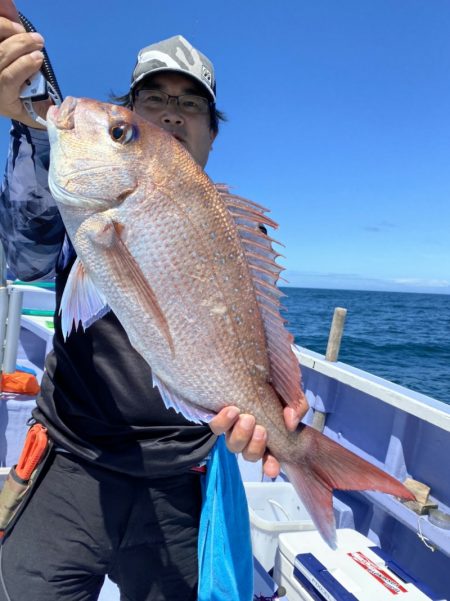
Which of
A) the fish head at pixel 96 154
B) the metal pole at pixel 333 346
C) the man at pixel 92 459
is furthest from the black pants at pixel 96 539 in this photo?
the metal pole at pixel 333 346

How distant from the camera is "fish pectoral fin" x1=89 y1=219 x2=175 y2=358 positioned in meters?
1.51

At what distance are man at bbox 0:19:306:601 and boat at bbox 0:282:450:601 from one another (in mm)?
923

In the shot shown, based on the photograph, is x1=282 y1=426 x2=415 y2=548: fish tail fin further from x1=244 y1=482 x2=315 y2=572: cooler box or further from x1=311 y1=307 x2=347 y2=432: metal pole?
x1=311 y1=307 x2=347 y2=432: metal pole

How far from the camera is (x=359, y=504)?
3768 mm

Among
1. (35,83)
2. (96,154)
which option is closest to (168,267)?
(96,154)

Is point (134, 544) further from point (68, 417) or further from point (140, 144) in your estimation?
point (140, 144)

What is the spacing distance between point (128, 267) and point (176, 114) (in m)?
1.10

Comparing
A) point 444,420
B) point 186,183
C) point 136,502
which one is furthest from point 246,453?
point 444,420

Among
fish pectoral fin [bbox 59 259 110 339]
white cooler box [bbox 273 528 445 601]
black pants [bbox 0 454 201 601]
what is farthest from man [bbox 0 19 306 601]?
white cooler box [bbox 273 528 445 601]

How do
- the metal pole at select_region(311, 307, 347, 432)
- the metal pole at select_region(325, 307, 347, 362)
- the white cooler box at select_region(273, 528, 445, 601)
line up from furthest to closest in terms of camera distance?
1. the metal pole at select_region(325, 307, 347, 362)
2. the metal pole at select_region(311, 307, 347, 432)
3. the white cooler box at select_region(273, 528, 445, 601)

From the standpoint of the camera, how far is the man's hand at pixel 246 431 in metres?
1.62

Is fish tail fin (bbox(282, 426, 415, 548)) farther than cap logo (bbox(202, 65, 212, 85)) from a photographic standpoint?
No

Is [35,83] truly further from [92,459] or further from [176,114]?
[92,459]

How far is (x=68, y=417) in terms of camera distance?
1911mm
